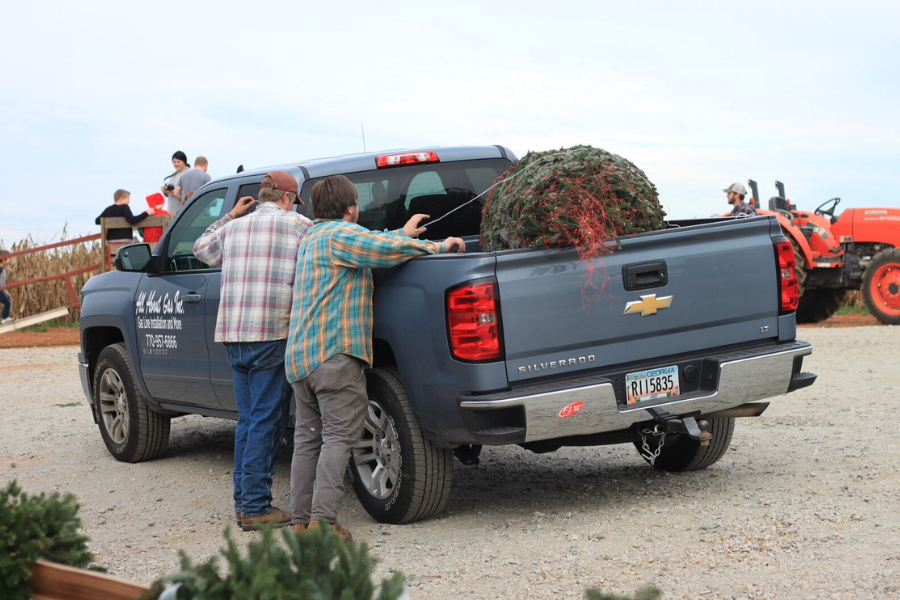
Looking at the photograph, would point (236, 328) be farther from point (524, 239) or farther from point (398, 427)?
point (524, 239)

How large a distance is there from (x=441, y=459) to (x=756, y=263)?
2.04 meters

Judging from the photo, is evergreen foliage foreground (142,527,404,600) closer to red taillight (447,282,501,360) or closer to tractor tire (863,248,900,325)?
red taillight (447,282,501,360)

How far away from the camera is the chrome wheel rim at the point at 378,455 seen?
568 centimetres

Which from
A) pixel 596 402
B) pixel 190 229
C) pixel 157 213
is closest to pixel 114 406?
pixel 190 229

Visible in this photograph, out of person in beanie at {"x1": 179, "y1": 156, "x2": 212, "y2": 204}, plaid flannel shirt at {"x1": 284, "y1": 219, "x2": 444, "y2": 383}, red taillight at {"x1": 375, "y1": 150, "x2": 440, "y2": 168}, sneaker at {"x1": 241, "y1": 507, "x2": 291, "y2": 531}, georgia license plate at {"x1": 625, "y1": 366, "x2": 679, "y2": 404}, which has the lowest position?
sneaker at {"x1": 241, "y1": 507, "x2": 291, "y2": 531}

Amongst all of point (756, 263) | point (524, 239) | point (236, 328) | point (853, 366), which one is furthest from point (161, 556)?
point (853, 366)

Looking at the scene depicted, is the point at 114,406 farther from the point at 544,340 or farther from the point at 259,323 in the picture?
the point at 544,340

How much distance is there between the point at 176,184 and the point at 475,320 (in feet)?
37.4

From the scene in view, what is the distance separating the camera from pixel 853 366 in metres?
12.5

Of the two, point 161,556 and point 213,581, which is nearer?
point 213,581

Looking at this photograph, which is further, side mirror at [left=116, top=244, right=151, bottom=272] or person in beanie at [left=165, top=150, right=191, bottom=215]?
person in beanie at [left=165, top=150, right=191, bottom=215]

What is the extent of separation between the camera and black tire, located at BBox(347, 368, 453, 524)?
5523 millimetres

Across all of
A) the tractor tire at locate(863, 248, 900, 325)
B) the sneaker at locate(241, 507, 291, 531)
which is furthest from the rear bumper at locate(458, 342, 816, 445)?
the tractor tire at locate(863, 248, 900, 325)

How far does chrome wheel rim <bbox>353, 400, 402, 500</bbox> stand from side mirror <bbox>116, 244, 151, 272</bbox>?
2.58 m
